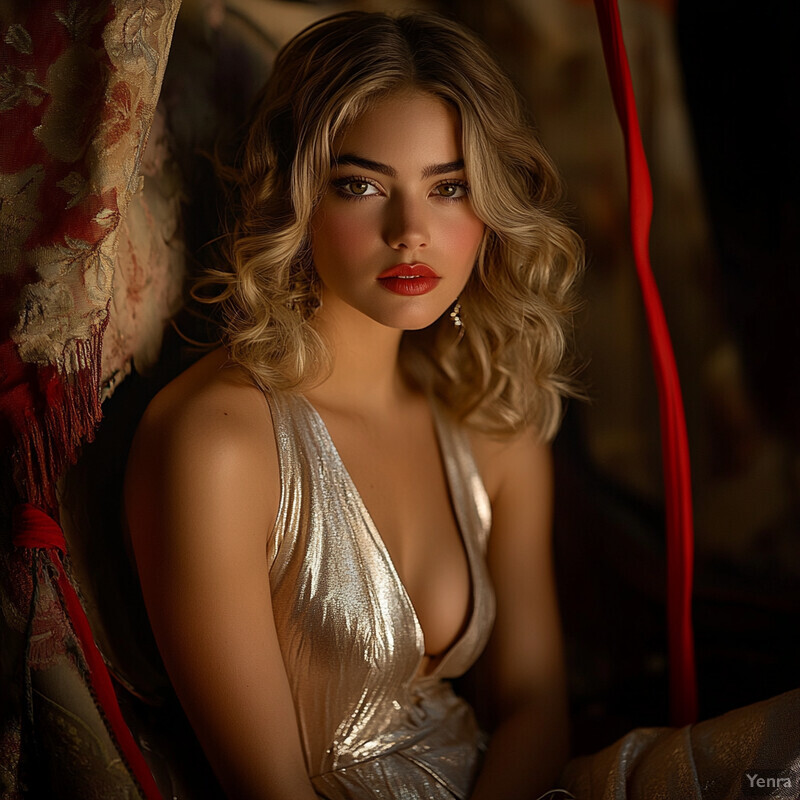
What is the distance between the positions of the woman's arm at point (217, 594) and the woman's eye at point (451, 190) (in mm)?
406

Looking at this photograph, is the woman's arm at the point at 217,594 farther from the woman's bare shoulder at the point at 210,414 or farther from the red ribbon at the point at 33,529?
the red ribbon at the point at 33,529

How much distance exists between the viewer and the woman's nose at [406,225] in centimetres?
110

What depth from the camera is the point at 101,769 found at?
94 cm

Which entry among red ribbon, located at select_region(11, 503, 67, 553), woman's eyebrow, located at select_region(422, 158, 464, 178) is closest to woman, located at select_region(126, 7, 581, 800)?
woman's eyebrow, located at select_region(422, 158, 464, 178)

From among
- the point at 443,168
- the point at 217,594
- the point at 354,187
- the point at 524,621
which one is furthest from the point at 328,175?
the point at 524,621

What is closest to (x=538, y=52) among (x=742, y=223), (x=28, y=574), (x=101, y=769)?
(x=742, y=223)

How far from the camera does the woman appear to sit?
1.05 meters

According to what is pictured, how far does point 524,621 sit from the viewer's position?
139 cm

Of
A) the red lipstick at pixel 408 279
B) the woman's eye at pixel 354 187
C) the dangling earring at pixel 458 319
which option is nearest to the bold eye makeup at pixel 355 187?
the woman's eye at pixel 354 187

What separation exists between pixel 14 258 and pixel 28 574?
1.13 ft

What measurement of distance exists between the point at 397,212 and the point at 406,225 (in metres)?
0.03

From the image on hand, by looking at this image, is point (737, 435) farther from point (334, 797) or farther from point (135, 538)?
point (135, 538)

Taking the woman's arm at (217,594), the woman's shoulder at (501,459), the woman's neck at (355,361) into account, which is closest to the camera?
the woman's arm at (217,594)

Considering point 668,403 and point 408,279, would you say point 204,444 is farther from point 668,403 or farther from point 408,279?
point 668,403
